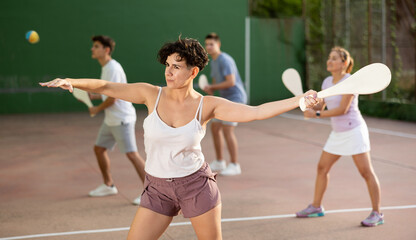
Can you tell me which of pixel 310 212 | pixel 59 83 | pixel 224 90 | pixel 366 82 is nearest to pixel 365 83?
pixel 366 82

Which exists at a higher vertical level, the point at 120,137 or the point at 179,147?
the point at 179,147

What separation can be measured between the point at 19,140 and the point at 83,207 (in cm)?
565

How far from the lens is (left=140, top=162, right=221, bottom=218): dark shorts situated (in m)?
3.67

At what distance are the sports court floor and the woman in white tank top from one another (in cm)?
179

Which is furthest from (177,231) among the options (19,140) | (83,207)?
(19,140)

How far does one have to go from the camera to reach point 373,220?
18.7 ft

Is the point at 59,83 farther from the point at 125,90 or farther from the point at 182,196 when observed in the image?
the point at 182,196

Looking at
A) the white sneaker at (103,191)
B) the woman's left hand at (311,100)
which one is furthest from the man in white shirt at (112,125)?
the woman's left hand at (311,100)

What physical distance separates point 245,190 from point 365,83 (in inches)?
164

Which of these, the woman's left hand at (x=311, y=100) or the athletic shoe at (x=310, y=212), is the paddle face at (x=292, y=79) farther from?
the athletic shoe at (x=310, y=212)

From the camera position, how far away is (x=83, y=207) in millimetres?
6605

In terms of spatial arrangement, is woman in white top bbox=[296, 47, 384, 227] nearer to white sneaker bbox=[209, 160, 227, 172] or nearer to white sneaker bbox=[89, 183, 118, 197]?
white sneaker bbox=[89, 183, 118, 197]

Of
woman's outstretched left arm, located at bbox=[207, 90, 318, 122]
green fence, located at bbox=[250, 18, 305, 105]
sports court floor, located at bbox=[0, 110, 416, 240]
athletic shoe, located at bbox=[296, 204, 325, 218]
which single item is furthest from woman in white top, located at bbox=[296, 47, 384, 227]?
green fence, located at bbox=[250, 18, 305, 105]

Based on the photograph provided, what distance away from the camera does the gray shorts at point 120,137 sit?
677cm
